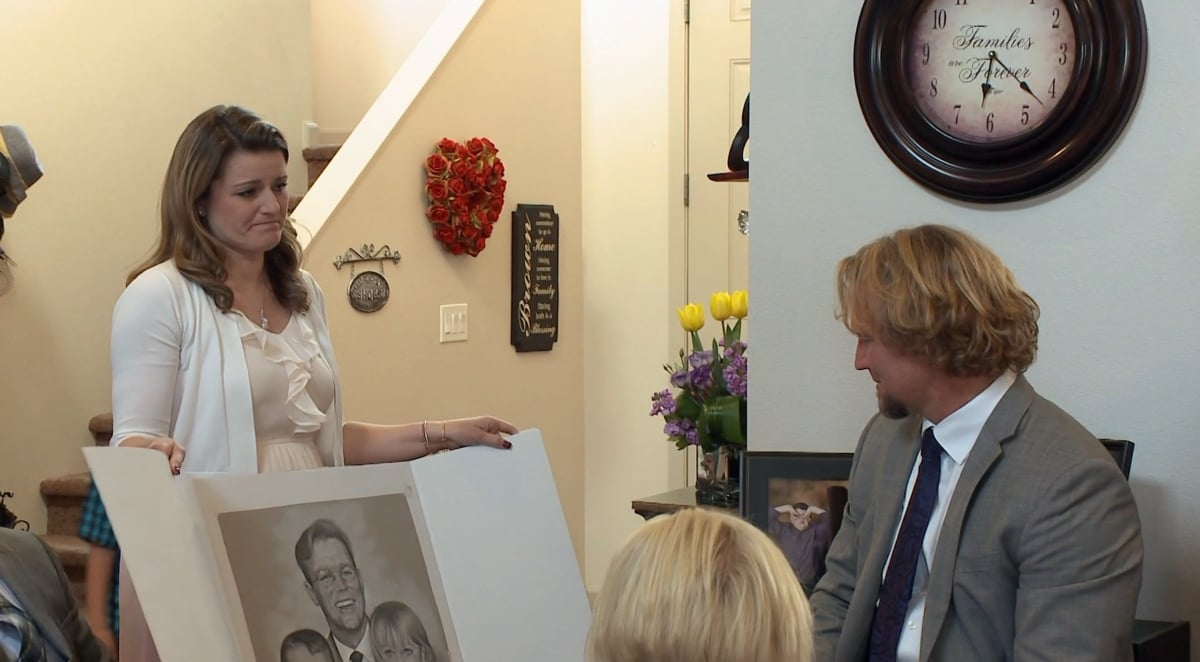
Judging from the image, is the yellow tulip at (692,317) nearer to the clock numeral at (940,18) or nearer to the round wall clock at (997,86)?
the round wall clock at (997,86)

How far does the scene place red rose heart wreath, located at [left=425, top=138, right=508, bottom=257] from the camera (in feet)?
14.3

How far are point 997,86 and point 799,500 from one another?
777 millimetres

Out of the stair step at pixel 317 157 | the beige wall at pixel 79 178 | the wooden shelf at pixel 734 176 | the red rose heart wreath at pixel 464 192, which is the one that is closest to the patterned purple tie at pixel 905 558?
the wooden shelf at pixel 734 176

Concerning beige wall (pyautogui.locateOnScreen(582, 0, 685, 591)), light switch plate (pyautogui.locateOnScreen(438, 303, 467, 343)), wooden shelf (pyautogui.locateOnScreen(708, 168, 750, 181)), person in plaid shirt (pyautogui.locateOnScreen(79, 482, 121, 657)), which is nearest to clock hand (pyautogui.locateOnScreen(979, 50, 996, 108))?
wooden shelf (pyautogui.locateOnScreen(708, 168, 750, 181))

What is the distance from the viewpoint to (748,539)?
1109mm

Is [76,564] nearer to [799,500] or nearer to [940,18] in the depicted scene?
[799,500]

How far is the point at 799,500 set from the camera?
2229 mm

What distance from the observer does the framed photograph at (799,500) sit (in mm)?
2217

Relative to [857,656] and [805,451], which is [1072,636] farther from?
[805,451]

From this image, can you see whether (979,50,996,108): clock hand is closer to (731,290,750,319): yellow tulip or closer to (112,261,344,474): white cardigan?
(731,290,750,319): yellow tulip

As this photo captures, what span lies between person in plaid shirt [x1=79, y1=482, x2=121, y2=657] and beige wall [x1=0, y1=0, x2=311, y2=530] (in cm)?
225

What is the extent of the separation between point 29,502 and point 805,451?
2.67m

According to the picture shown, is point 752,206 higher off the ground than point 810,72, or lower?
lower

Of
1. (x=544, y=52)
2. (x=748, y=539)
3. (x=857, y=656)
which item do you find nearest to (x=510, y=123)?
(x=544, y=52)
